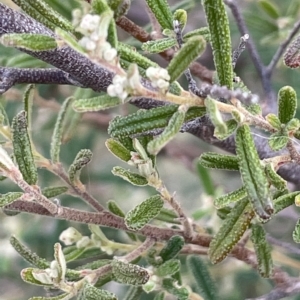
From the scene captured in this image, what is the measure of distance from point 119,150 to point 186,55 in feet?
0.43

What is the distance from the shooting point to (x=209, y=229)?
691 millimetres

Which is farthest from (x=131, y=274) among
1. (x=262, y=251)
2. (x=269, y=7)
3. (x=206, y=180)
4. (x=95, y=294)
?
(x=269, y=7)

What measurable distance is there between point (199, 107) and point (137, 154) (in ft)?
0.28

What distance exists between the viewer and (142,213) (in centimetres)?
43

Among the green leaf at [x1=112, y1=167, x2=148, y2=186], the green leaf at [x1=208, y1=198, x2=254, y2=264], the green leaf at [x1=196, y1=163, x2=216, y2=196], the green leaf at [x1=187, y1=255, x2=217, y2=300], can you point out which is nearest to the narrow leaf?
the green leaf at [x1=112, y1=167, x2=148, y2=186]

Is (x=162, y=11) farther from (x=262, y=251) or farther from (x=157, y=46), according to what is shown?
(x=262, y=251)

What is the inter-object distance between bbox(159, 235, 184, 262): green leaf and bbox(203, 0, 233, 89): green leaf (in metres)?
0.19

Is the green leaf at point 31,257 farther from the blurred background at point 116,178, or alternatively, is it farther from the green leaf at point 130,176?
the blurred background at point 116,178

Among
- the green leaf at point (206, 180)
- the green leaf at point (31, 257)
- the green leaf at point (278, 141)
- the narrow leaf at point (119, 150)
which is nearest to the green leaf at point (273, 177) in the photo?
the green leaf at point (278, 141)

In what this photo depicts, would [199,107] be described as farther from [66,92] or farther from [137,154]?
[66,92]

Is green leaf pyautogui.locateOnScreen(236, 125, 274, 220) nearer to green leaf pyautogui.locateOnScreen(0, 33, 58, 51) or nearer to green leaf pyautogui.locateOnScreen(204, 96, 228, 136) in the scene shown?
green leaf pyautogui.locateOnScreen(204, 96, 228, 136)

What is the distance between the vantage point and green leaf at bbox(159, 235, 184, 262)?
0.49 meters

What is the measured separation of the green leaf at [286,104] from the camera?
37cm

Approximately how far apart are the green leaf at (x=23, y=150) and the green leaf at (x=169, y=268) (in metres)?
0.17
